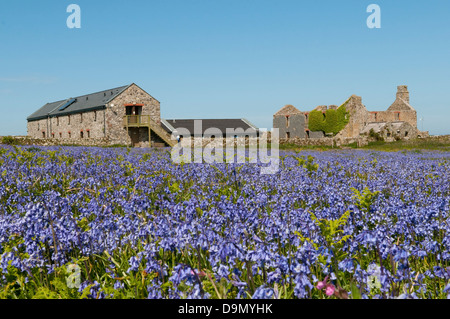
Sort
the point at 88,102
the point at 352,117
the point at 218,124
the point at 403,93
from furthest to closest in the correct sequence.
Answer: the point at 403,93 < the point at 218,124 < the point at 352,117 < the point at 88,102

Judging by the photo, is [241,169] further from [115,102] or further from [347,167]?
[115,102]

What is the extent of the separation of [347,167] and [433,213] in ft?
22.9

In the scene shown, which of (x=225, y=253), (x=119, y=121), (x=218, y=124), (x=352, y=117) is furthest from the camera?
(x=218, y=124)

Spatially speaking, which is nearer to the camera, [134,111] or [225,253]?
[225,253]

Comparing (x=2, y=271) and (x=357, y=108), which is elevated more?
(x=357, y=108)

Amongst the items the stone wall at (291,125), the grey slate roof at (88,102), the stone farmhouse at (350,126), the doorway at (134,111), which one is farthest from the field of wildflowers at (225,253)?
the stone wall at (291,125)

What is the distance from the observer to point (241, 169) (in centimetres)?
966

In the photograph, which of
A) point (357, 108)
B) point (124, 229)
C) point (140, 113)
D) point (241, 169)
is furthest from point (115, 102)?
point (124, 229)

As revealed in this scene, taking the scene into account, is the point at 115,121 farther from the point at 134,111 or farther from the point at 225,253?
the point at 225,253

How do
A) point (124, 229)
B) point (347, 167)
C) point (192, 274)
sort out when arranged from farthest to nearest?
point (347, 167) < point (124, 229) < point (192, 274)

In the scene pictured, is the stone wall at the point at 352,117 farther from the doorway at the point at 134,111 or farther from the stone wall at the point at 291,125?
the doorway at the point at 134,111

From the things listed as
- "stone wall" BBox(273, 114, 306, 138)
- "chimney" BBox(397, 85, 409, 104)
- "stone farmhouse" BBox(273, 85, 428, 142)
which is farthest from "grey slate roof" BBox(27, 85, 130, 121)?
"chimney" BBox(397, 85, 409, 104)

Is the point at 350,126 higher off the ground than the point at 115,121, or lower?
lower

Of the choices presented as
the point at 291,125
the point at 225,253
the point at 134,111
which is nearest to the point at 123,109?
the point at 134,111
